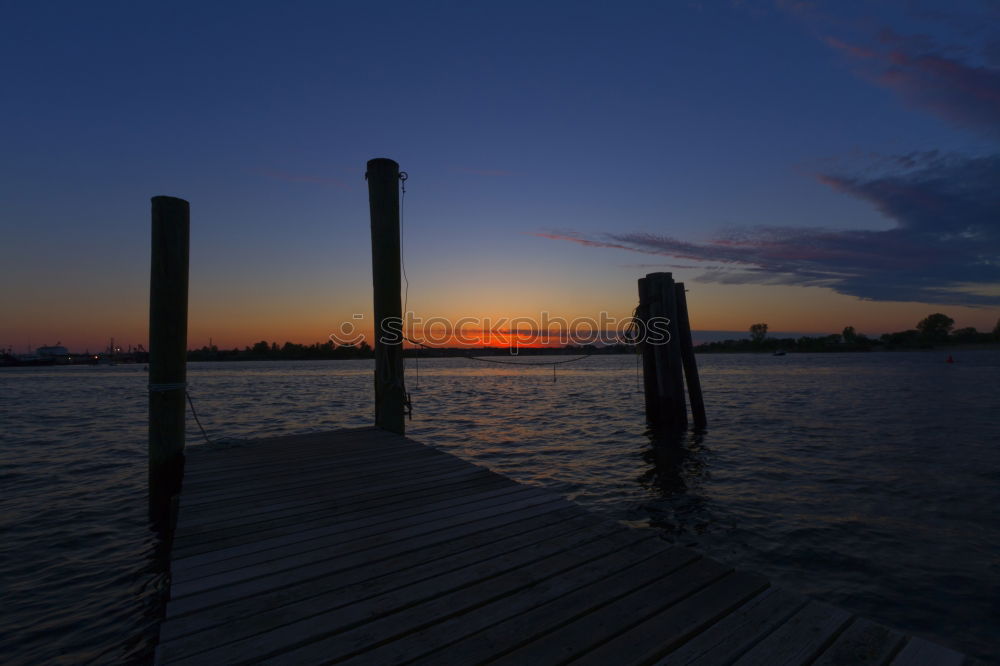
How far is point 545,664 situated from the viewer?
2.26m

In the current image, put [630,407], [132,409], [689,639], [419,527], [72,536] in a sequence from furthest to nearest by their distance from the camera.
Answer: [132,409] < [630,407] < [72,536] < [419,527] < [689,639]

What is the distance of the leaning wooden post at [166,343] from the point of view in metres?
6.38

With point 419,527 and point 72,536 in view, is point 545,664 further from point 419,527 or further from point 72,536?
point 72,536

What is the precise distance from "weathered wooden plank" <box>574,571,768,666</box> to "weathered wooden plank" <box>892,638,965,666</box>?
0.70 m

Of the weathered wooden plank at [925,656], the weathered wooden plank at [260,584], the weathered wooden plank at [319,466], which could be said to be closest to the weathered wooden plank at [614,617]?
the weathered wooden plank at [925,656]

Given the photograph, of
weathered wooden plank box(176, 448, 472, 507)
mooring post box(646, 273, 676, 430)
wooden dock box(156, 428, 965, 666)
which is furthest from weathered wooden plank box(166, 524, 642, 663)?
mooring post box(646, 273, 676, 430)

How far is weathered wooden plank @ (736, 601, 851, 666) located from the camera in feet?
7.57

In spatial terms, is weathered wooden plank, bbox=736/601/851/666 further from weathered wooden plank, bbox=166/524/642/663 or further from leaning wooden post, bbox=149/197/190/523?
leaning wooden post, bbox=149/197/190/523

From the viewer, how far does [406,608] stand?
9.00ft

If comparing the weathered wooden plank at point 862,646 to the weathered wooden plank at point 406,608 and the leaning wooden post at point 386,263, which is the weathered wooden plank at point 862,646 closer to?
the weathered wooden plank at point 406,608

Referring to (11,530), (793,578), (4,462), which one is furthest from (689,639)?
(4,462)

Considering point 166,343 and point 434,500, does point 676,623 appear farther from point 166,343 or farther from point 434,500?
point 166,343

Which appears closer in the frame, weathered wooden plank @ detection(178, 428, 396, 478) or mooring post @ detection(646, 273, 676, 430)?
weathered wooden plank @ detection(178, 428, 396, 478)

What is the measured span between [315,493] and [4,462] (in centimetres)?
1156
